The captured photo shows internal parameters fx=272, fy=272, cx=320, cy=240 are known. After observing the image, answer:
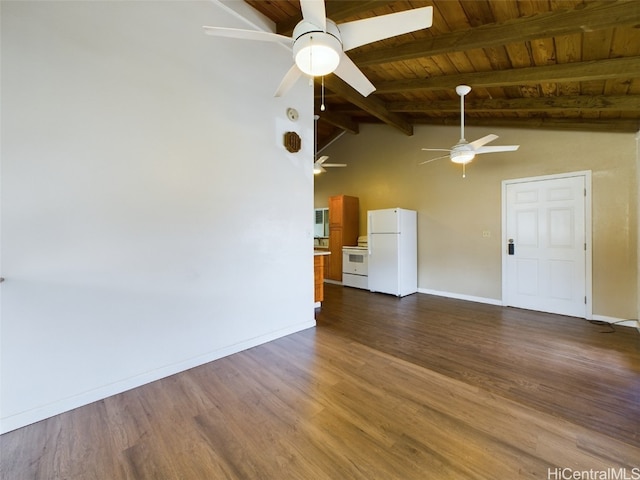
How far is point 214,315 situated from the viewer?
271 centimetres

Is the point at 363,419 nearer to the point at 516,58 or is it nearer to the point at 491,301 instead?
the point at 516,58

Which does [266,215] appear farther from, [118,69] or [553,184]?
[553,184]

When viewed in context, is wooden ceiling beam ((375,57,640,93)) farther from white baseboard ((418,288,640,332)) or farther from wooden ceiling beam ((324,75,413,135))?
white baseboard ((418,288,640,332))

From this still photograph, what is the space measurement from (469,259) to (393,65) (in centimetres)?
353

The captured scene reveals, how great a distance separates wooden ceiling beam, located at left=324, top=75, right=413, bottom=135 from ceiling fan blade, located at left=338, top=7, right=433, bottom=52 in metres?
2.23

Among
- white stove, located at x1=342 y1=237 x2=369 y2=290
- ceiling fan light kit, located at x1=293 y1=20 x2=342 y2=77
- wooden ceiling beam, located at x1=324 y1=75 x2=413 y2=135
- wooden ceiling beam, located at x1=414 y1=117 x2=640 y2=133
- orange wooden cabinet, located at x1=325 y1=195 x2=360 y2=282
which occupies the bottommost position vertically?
white stove, located at x1=342 y1=237 x2=369 y2=290

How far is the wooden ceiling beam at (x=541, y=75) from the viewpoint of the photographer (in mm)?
2527

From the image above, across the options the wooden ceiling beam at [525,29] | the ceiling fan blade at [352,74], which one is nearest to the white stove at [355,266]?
the wooden ceiling beam at [525,29]

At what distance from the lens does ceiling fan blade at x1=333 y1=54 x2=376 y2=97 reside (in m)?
1.95

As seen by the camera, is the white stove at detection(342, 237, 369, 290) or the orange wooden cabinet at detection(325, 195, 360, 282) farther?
the orange wooden cabinet at detection(325, 195, 360, 282)

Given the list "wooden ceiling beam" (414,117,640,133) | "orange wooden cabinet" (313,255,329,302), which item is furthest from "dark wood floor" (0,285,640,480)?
"wooden ceiling beam" (414,117,640,133)

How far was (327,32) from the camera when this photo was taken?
5.56ft

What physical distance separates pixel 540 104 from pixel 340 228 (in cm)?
407

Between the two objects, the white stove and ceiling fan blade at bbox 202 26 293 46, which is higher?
ceiling fan blade at bbox 202 26 293 46
